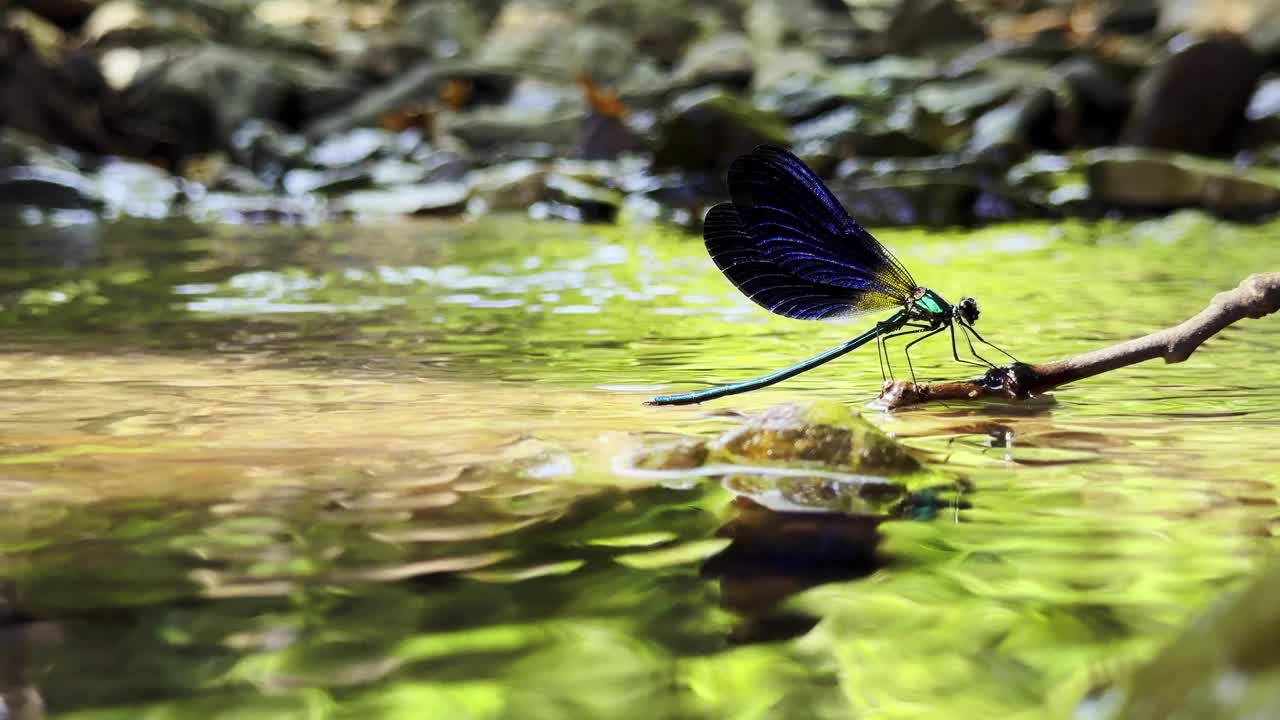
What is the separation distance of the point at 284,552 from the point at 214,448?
2.11 ft

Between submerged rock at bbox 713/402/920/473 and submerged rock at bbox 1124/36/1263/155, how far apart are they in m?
11.3

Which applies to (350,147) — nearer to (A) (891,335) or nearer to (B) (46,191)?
(B) (46,191)

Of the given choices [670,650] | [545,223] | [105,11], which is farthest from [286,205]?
[670,650]

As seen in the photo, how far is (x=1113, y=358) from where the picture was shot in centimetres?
229

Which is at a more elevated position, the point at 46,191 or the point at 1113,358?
the point at 46,191

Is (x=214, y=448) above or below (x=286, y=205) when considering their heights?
below

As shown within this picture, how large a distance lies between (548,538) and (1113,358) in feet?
3.62

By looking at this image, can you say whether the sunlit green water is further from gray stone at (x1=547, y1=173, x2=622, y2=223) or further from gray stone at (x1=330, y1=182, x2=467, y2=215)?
gray stone at (x1=330, y1=182, x2=467, y2=215)

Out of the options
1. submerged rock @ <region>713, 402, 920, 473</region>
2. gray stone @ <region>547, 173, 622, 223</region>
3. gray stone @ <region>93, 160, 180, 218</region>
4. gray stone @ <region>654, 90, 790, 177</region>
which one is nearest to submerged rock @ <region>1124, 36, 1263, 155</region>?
gray stone @ <region>654, 90, 790, 177</region>

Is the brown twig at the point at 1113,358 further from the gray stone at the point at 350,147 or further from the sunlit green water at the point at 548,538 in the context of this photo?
the gray stone at the point at 350,147

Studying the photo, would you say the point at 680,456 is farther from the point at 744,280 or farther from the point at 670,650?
the point at 670,650

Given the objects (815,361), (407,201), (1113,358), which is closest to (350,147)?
(407,201)

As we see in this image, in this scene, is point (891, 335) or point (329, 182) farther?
point (329, 182)

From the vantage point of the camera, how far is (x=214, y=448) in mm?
2281
